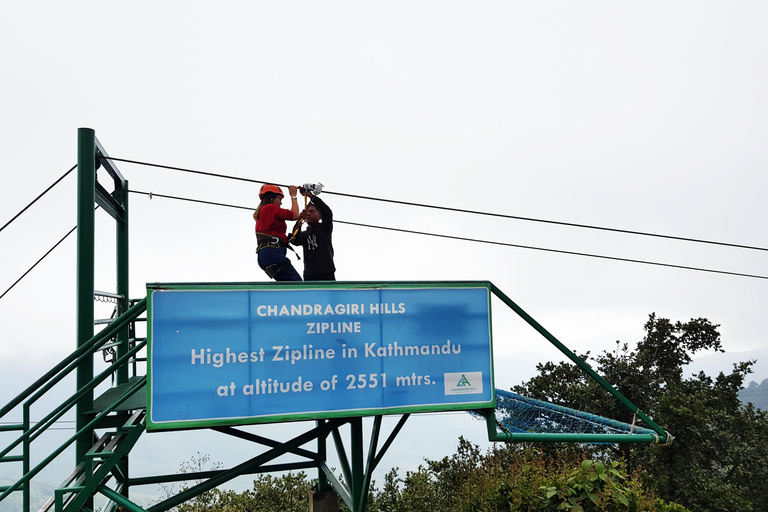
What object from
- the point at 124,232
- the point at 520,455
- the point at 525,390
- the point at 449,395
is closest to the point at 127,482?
the point at 124,232

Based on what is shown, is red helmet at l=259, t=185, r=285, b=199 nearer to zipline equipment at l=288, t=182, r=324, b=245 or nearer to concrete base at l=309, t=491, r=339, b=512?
zipline equipment at l=288, t=182, r=324, b=245

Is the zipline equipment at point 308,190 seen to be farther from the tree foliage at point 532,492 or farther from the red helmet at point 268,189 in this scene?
the tree foliage at point 532,492

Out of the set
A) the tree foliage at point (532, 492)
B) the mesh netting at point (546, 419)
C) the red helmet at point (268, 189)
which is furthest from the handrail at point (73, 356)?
the tree foliage at point (532, 492)

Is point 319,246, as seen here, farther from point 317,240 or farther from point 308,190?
point 308,190

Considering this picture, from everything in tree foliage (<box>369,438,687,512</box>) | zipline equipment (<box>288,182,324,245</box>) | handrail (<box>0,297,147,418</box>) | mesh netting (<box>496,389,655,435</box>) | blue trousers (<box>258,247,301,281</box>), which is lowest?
tree foliage (<box>369,438,687,512</box>)

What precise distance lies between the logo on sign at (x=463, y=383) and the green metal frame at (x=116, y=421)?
44 centimetres

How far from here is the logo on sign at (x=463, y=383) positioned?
7484mm

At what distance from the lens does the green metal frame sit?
6445 mm

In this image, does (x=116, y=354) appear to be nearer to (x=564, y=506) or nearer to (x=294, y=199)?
(x=294, y=199)

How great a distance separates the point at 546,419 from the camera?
35.1 ft

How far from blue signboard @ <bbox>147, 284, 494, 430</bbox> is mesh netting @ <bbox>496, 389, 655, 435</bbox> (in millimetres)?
2012

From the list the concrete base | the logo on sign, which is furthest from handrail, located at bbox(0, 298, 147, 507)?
the concrete base

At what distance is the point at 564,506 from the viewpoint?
36.4 ft

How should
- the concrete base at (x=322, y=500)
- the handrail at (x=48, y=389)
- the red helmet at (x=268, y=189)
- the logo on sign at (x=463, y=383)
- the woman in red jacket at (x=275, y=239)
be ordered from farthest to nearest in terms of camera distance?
the concrete base at (x=322, y=500) → the red helmet at (x=268, y=189) → the woman in red jacket at (x=275, y=239) → the logo on sign at (x=463, y=383) → the handrail at (x=48, y=389)
